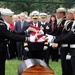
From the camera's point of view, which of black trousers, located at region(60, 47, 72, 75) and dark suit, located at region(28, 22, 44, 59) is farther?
dark suit, located at region(28, 22, 44, 59)

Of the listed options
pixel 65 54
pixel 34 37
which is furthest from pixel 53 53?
pixel 34 37

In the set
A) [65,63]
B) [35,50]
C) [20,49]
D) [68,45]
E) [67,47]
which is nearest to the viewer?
[68,45]

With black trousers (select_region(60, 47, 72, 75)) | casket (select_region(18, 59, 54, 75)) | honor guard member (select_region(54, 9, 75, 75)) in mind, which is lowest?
black trousers (select_region(60, 47, 72, 75))

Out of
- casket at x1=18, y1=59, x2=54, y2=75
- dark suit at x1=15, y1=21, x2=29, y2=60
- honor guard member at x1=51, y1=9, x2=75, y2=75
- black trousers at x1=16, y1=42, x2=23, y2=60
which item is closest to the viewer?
casket at x1=18, y1=59, x2=54, y2=75

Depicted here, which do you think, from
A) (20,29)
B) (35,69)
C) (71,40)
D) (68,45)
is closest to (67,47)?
(68,45)

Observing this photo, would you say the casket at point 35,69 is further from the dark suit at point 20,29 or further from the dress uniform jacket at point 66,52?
the dark suit at point 20,29

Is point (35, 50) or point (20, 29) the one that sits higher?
point (35, 50)

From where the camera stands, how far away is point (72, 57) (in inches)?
274

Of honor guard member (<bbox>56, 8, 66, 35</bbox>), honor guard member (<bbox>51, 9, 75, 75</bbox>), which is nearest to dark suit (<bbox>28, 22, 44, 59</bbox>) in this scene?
honor guard member (<bbox>56, 8, 66, 35</bbox>)

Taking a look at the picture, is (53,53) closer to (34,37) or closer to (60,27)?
(60,27)

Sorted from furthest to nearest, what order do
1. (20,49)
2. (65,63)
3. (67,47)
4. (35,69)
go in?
1. (20,49)
2. (65,63)
3. (67,47)
4. (35,69)

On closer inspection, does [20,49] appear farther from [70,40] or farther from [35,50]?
[70,40]

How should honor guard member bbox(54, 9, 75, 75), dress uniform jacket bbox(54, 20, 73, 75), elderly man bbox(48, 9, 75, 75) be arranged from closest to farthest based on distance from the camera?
honor guard member bbox(54, 9, 75, 75)
elderly man bbox(48, 9, 75, 75)
dress uniform jacket bbox(54, 20, 73, 75)

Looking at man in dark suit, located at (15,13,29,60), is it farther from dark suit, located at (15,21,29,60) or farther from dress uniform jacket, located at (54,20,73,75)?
dress uniform jacket, located at (54,20,73,75)
